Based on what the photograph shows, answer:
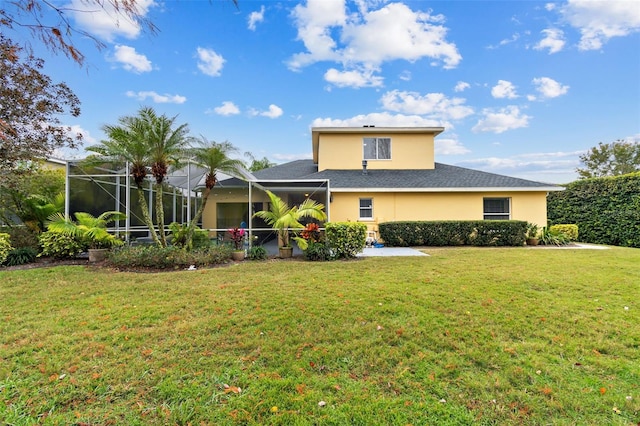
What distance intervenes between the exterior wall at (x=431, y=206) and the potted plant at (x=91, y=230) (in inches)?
360

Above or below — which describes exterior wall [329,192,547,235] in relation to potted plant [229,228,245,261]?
above

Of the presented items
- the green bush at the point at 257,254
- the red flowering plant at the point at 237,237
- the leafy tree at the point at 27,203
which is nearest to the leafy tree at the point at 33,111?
the leafy tree at the point at 27,203

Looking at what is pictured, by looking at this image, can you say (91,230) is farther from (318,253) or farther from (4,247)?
(318,253)

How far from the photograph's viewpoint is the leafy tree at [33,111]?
8.69 m

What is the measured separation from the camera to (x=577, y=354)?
3.47 meters

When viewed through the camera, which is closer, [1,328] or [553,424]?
[553,424]

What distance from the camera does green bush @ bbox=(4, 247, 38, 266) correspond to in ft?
29.7

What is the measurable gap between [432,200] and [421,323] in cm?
1109

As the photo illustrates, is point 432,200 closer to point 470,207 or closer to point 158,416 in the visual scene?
point 470,207

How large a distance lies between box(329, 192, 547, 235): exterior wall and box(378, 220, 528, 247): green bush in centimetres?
128

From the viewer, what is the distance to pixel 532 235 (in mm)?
13234

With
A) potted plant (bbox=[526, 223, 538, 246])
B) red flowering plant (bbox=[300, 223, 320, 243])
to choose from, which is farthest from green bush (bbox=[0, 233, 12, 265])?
potted plant (bbox=[526, 223, 538, 246])

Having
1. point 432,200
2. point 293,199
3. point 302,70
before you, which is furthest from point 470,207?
point 302,70

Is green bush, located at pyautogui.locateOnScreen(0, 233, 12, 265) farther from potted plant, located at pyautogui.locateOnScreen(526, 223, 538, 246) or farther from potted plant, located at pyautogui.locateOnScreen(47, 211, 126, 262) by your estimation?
potted plant, located at pyautogui.locateOnScreen(526, 223, 538, 246)
